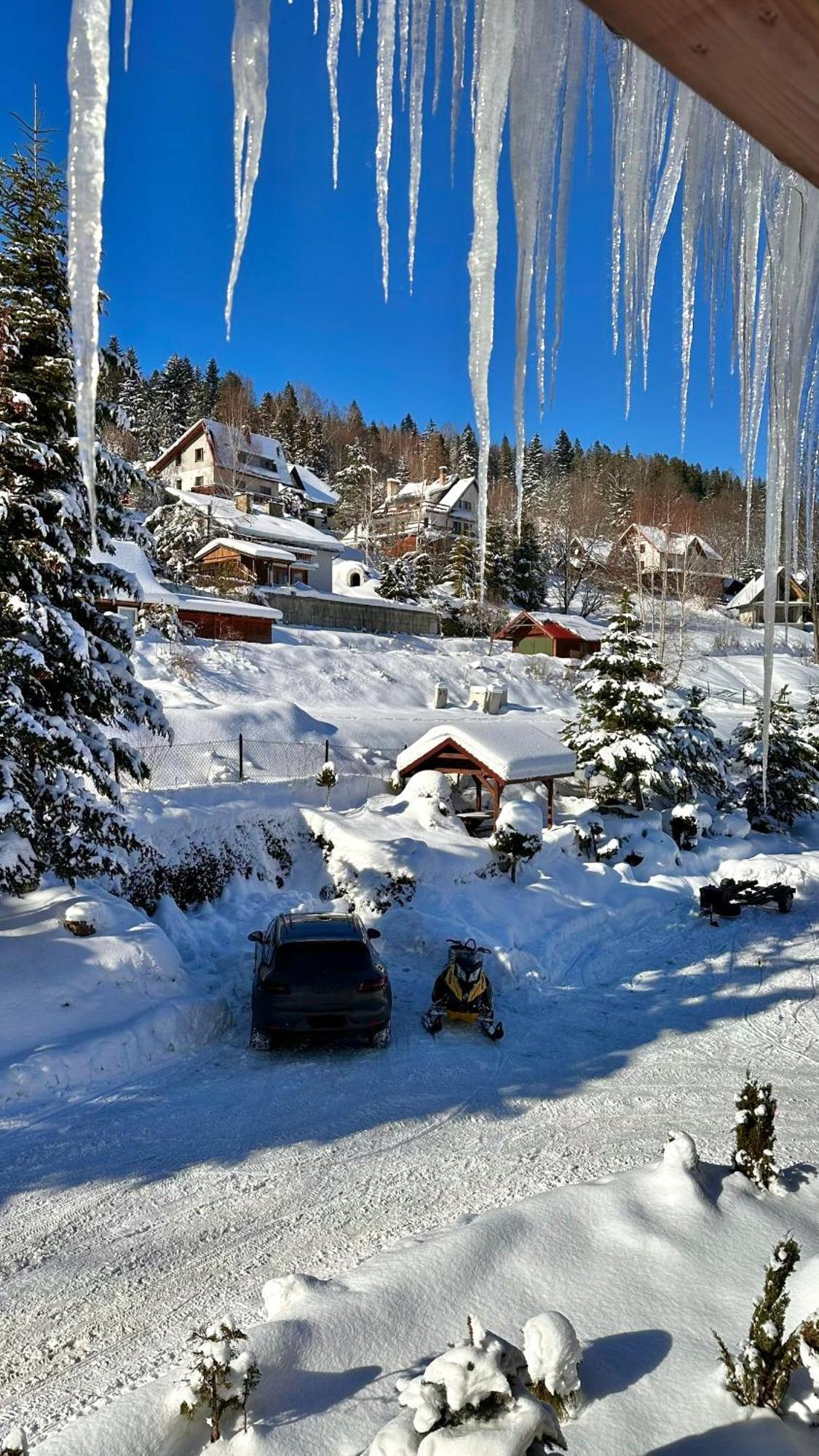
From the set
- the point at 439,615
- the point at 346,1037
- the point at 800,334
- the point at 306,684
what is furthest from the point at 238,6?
the point at 439,615

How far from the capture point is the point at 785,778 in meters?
24.0

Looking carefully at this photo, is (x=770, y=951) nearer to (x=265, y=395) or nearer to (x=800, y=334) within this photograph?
(x=800, y=334)

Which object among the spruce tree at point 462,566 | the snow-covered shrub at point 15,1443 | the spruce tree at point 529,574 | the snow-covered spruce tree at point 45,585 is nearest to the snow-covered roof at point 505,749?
the snow-covered spruce tree at point 45,585

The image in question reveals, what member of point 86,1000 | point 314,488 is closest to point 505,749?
point 86,1000

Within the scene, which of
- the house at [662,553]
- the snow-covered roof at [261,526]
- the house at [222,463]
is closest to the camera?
the house at [662,553]

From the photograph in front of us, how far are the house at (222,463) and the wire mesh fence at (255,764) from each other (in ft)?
136

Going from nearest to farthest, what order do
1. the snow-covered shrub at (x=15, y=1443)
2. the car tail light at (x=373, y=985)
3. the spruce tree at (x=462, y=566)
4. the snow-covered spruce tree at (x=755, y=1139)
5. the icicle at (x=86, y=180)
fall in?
the icicle at (x=86, y=180), the snow-covered shrub at (x=15, y=1443), the snow-covered spruce tree at (x=755, y=1139), the car tail light at (x=373, y=985), the spruce tree at (x=462, y=566)

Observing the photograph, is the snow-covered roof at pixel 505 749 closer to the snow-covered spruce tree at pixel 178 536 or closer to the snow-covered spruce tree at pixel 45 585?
the snow-covered spruce tree at pixel 45 585

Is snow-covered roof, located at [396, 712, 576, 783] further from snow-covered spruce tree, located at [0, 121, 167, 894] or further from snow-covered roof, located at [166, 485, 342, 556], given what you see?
snow-covered roof, located at [166, 485, 342, 556]

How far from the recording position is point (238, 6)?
1.51 metres

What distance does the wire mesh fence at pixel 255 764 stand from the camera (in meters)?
18.9

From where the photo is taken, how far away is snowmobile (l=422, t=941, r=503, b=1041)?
1013cm

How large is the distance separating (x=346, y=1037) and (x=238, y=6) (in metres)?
9.58

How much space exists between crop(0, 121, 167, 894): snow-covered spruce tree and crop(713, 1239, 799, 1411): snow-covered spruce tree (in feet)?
29.2
